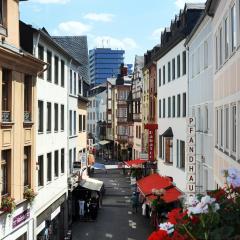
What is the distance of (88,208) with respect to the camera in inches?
1505

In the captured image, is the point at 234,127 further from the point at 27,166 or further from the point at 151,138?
the point at 151,138

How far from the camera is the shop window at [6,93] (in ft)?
66.6

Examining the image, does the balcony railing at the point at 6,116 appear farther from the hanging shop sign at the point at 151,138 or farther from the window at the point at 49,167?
the hanging shop sign at the point at 151,138

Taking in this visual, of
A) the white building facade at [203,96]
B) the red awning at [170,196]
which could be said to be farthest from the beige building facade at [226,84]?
the red awning at [170,196]

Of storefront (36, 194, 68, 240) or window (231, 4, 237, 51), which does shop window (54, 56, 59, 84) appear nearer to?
storefront (36, 194, 68, 240)

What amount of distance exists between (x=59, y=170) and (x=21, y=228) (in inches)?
416

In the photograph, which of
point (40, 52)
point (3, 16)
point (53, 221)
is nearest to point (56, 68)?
point (40, 52)

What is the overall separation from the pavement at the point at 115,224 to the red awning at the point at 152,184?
2.25 m

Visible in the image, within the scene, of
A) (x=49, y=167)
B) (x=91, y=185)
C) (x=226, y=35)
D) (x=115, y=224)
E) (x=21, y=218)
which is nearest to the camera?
(x=226, y=35)

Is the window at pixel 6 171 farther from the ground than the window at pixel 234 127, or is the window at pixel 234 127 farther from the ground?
the window at pixel 234 127

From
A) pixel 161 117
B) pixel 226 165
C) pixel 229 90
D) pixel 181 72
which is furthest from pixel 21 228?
pixel 161 117

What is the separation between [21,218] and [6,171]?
246 cm

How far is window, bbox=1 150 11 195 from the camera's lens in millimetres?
20172

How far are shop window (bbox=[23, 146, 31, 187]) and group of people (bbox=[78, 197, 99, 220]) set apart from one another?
48.0ft
